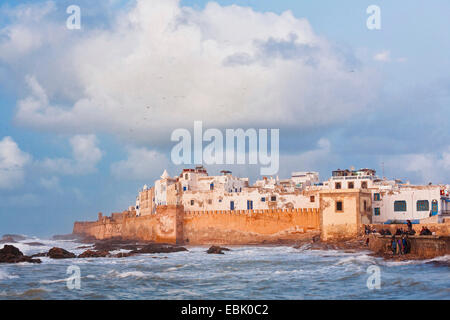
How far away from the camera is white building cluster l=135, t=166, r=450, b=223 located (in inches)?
1474

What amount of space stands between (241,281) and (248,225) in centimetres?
2562

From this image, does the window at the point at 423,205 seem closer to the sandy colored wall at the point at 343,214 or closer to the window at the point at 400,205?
the window at the point at 400,205

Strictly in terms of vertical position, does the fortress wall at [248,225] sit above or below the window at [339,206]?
below

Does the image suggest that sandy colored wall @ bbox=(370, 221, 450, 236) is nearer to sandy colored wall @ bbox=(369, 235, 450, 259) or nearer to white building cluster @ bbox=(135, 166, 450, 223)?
sandy colored wall @ bbox=(369, 235, 450, 259)

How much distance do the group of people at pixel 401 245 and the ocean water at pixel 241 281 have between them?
3.73 feet

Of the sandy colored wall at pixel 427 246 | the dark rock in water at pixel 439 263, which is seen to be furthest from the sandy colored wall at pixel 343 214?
the dark rock in water at pixel 439 263

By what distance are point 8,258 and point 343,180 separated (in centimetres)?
2516

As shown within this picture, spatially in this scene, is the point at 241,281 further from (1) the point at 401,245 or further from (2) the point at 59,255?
(2) the point at 59,255

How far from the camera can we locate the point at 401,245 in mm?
25312

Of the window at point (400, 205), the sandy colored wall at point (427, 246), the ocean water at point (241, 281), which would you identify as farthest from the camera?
the window at point (400, 205)

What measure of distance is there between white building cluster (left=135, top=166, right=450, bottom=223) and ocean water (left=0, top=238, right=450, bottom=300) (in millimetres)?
12591

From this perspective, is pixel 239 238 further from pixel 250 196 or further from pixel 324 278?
pixel 324 278

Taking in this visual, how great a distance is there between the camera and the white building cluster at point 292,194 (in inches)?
1474
